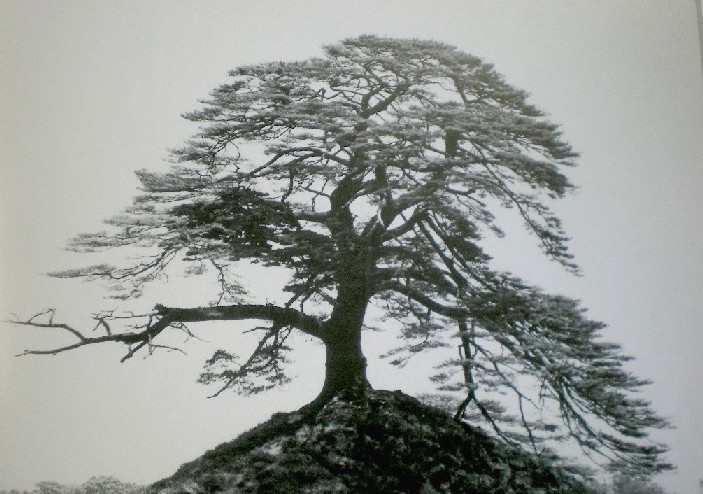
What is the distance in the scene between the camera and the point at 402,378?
329 centimetres

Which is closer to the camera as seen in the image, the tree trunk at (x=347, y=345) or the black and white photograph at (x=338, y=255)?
the black and white photograph at (x=338, y=255)

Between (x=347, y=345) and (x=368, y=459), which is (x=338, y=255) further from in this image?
(x=368, y=459)

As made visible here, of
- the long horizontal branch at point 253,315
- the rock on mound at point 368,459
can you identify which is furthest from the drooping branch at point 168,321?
the rock on mound at point 368,459

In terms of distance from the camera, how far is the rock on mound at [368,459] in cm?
301

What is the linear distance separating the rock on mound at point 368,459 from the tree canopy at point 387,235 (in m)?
0.13

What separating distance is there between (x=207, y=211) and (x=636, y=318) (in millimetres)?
2381

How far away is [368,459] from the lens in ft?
10.1

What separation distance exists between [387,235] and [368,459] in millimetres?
1114

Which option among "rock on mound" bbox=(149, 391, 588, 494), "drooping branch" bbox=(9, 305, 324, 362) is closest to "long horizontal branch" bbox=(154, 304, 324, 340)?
"drooping branch" bbox=(9, 305, 324, 362)

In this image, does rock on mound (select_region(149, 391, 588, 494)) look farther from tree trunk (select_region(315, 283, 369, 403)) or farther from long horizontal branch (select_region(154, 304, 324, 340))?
long horizontal branch (select_region(154, 304, 324, 340))

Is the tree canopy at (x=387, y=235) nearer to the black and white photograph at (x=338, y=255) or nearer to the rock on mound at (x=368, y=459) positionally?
the black and white photograph at (x=338, y=255)

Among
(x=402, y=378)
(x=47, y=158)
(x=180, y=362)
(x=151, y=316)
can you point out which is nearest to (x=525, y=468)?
(x=402, y=378)

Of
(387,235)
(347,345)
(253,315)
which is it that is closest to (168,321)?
(253,315)

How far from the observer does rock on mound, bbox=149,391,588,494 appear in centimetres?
301
